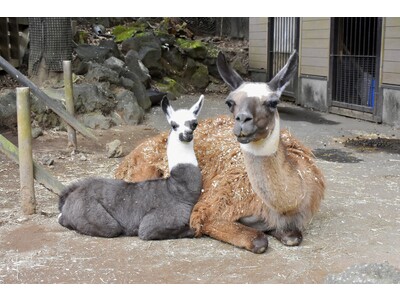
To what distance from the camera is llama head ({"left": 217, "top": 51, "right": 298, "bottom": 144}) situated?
11.2 ft

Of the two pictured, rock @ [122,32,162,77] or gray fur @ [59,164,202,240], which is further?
rock @ [122,32,162,77]

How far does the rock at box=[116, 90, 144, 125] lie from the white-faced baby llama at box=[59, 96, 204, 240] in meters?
5.48

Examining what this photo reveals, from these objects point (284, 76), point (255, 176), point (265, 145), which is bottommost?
point (255, 176)

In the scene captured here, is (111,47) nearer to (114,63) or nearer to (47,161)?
(114,63)

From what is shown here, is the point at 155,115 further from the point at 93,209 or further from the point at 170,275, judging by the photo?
the point at 170,275

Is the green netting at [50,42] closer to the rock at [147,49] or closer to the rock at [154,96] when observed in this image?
the rock at [154,96]

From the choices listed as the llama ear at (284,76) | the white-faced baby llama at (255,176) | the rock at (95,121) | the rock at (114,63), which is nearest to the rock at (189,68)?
the rock at (114,63)

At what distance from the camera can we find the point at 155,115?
10.7 meters

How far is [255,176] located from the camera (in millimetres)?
3756

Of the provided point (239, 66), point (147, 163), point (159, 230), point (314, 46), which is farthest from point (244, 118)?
point (239, 66)

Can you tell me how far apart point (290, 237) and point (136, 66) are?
8.15 meters

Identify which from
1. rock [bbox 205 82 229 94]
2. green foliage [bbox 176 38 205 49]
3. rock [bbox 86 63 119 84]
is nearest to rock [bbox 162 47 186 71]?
green foliage [bbox 176 38 205 49]

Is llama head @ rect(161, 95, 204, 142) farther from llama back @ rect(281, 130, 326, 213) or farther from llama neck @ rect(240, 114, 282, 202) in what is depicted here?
llama back @ rect(281, 130, 326, 213)

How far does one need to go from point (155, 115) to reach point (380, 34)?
4.40 m
